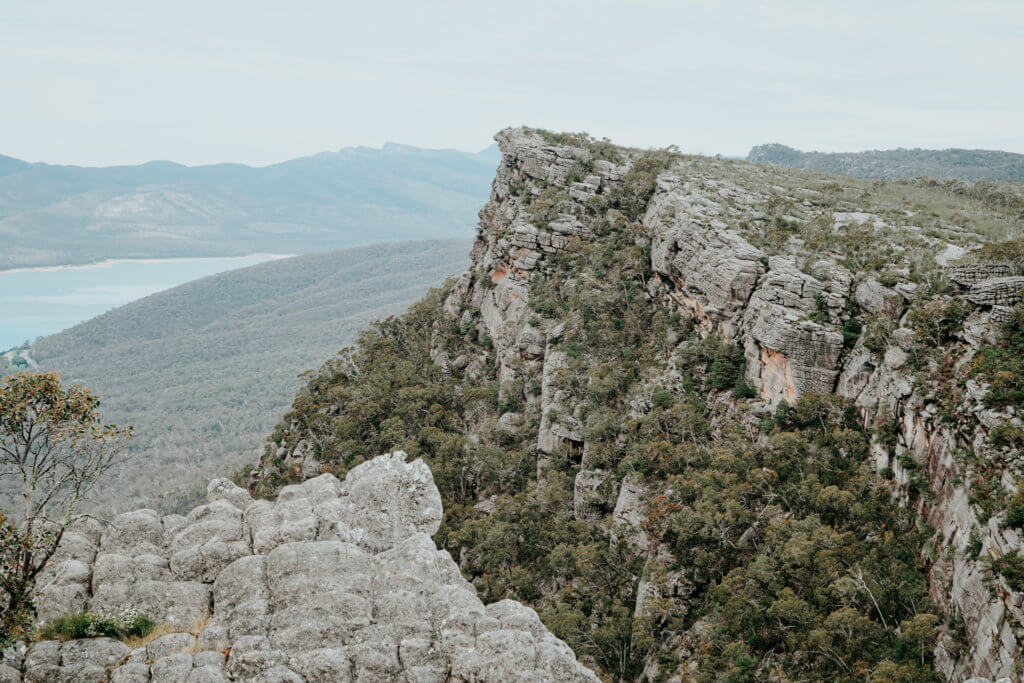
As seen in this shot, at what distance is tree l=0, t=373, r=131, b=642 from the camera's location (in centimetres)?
1491

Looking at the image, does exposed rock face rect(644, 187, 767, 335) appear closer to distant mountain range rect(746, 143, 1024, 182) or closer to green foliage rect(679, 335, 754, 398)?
green foliage rect(679, 335, 754, 398)

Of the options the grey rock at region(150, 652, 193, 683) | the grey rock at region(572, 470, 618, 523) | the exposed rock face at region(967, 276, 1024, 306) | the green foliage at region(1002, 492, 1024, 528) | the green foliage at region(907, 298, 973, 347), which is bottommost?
the grey rock at region(572, 470, 618, 523)

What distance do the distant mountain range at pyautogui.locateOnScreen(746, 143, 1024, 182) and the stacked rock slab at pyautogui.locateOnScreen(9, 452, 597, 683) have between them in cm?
11676

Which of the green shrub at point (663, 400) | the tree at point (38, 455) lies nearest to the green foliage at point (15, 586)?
the tree at point (38, 455)

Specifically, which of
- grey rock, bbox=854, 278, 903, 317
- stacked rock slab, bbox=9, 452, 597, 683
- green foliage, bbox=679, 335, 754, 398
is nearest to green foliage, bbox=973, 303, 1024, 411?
grey rock, bbox=854, 278, 903, 317

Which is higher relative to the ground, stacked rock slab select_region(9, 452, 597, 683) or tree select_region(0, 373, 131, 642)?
tree select_region(0, 373, 131, 642)

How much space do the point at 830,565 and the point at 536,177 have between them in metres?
51.1

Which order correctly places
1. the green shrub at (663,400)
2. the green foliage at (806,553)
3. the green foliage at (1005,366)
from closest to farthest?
the green foliage at (1005,366), the green foliage at (806,553), the green shrub at (663,400)

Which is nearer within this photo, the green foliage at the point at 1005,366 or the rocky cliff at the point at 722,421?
the green foliage at the point at 1005,366

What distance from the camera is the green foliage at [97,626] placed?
1625cm

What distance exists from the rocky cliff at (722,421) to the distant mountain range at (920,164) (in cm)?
7769

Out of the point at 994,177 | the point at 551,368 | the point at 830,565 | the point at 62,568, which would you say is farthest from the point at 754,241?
the point at 994,177

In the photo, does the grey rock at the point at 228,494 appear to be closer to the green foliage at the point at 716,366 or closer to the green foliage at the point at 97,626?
the green foliage at the point at 97,626

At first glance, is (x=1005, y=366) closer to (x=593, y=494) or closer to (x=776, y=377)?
(x=776, y=377)
